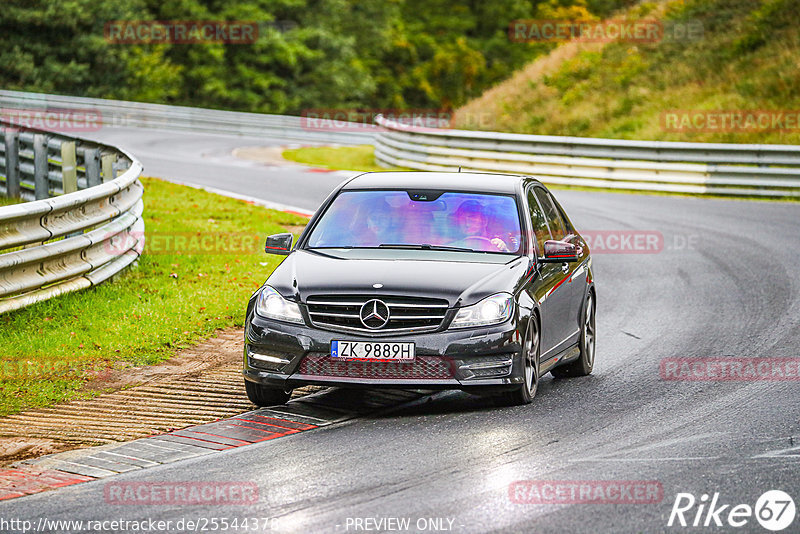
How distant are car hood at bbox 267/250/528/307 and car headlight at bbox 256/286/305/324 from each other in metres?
0.05

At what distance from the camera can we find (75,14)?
56.1m

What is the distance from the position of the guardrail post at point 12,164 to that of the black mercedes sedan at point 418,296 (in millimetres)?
10012

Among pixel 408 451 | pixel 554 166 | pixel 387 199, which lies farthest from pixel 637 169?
pixel 408 451

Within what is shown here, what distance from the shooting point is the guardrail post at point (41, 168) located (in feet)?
55.3

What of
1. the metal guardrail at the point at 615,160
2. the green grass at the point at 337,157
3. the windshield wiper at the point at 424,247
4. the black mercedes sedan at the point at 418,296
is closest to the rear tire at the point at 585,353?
the black mercedes sedan at the point at 418,296

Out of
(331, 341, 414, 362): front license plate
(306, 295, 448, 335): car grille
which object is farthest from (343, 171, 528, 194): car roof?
(331, 341, 414, 362): front license plate

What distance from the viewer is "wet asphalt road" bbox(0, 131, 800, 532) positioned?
582cm

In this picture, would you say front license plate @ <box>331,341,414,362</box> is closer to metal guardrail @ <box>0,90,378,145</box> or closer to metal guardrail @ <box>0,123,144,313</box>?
metal guardrail @ <box>0,123,144,313</box>

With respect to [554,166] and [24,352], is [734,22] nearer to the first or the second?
[554,166]

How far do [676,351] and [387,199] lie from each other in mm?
3118

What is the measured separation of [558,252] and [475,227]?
25.4 inches

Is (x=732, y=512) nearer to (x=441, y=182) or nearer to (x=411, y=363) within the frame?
(x=411, y=363)

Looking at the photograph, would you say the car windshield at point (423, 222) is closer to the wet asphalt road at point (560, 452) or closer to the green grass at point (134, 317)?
the wet asphalt road at point (560, 452)

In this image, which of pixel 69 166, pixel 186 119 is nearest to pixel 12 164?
pixel 69 166
